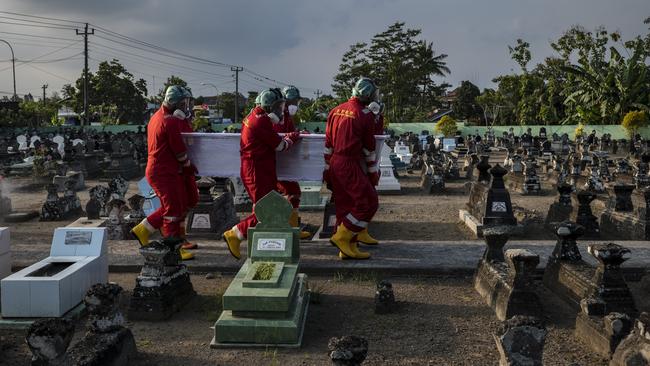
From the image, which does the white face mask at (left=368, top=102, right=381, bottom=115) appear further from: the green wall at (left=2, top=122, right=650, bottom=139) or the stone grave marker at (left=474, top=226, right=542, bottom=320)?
the green wall at (left=2, top=122, right=650, bottom=139)

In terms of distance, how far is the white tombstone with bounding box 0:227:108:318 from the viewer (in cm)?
502

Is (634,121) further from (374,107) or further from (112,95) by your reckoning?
(112,95)

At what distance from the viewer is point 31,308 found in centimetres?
503

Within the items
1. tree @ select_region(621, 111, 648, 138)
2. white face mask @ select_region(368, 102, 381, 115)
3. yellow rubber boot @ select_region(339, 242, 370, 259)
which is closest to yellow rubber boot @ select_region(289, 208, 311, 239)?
yellow rubber boot @ select_region(339, 242, 370, 259)

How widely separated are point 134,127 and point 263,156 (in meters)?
42.1

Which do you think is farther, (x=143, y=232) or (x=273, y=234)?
(x=143, y=232)

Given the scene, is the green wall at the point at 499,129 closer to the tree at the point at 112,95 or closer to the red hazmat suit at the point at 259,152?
the tree at the point at 112,95

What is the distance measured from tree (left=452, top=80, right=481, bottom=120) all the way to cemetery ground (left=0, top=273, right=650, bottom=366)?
184ft

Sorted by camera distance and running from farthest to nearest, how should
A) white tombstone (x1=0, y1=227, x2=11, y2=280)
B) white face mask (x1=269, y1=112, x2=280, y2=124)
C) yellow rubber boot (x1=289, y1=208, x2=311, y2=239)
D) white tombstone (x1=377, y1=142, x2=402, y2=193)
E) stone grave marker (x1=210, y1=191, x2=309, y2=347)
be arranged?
white tombstone (x1=377, y1=142, x2=402, y2=193) < yellow rubber boot (x1=289, y1=208, x2=311, y2=239) < white face mask (x1=269, y1=112, x2=280, y2=124) < white tombstone (x1=0, y1=227, x2=11, y2=280) < stone grave marker (x1=210, y1=191, x2=309, y2=347)

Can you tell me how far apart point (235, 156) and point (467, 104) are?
184ft

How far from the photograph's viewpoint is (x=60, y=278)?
505 centimetres

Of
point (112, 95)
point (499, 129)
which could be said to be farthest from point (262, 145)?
point (112, 95)

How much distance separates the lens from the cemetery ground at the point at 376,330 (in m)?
4.37

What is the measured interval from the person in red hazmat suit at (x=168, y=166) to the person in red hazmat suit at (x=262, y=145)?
2.38 ft
